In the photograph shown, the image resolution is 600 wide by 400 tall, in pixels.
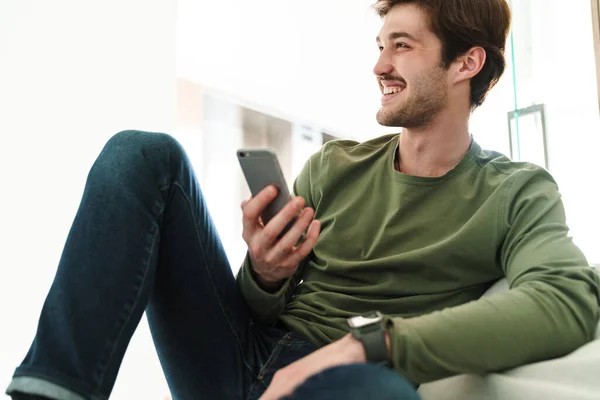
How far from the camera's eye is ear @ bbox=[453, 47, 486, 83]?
1208mm

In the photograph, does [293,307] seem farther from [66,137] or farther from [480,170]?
[66,137]

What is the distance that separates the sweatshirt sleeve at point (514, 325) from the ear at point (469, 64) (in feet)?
1.73

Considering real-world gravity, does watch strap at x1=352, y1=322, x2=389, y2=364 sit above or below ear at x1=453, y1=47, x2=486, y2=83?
below

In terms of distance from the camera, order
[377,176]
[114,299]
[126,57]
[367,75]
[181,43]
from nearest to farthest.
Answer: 1. [114,299]
2. [377,176]
3. [126,57]
4. [181,43]
5. [367,75]

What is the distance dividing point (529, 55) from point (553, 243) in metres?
0.90

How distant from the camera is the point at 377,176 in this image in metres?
1.09

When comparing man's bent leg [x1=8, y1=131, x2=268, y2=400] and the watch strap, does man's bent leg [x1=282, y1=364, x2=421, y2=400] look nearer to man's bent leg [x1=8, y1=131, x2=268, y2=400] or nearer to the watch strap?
the watch strap

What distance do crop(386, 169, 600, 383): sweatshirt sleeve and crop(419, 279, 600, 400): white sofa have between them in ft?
0.06

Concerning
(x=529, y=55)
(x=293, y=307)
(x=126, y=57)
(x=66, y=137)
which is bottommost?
(x=293, y=307)

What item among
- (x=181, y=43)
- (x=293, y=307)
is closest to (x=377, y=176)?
(x=293, y=307)

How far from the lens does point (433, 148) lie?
1133 mm

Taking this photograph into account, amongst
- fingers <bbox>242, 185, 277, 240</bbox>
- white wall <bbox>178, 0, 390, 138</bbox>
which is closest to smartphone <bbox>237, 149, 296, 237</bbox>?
fingers <bbox>242, 185, 277, 240</bbox>

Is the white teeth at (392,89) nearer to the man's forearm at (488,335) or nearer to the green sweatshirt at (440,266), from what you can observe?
the green sweatshirt at (440,266)

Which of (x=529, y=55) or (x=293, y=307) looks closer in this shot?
(x=293, y=307)
